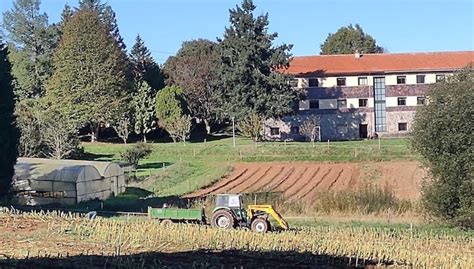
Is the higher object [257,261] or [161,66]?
[161,66]

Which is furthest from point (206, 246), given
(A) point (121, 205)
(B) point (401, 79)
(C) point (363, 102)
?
(B) point (401, 79)

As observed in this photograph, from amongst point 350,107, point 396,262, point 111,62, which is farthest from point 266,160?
point 396,262

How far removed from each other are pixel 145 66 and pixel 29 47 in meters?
14.6

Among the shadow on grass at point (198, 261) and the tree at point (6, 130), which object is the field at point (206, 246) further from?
the tree at point (6, 130)

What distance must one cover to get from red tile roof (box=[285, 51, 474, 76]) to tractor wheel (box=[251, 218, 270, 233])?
46.7 meters

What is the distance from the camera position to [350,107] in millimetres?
68188

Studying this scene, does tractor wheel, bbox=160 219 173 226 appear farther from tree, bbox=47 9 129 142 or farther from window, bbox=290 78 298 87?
tree, bbox=47 9 129 142

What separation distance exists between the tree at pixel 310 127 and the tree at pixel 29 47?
2750 centimetres

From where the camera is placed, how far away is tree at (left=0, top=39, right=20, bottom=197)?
104 ft

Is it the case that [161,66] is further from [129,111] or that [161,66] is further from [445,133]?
[445,133]

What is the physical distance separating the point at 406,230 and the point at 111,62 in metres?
49.0

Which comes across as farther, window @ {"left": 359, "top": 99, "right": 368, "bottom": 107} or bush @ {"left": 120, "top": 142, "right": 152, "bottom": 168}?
window @ {"left": 359, "top": 99, "right": 368, "bottom": 107}

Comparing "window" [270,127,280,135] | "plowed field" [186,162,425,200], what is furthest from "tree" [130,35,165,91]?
"plowed field" [186,162,425,200]

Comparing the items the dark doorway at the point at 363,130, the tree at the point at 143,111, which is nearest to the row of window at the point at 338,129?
the dark doorway at the point at 363,130
